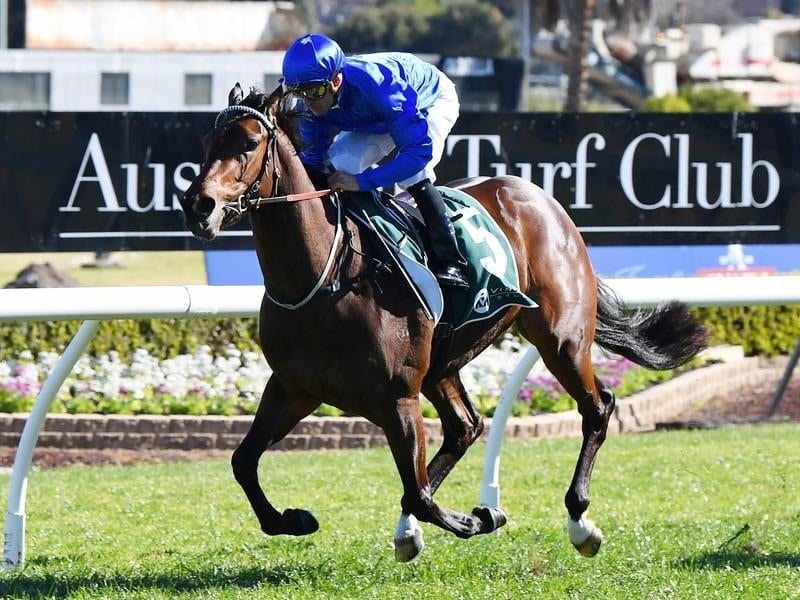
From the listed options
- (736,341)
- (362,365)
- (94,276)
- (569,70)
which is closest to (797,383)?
(736,341)

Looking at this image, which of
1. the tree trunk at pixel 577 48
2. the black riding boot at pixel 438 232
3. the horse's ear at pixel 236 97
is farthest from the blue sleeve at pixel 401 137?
the tree trunk at pixel 577 48

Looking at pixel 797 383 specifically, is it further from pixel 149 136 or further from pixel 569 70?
pixel 569 70

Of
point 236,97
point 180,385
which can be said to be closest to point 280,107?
point 236,97

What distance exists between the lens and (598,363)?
930cm

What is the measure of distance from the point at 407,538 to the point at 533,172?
548cm

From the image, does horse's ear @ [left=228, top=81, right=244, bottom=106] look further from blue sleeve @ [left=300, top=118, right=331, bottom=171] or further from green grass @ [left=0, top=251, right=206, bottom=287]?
green grass @ [left=0, top=251, right=206, bottom=287]

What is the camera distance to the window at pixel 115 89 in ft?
73.0

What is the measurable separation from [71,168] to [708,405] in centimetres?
439

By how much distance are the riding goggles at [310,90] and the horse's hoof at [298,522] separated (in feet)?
4.28

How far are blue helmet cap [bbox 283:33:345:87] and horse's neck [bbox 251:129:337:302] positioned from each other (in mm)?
188

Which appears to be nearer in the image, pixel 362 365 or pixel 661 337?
pixel 362 365

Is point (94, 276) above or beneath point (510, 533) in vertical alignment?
beneath

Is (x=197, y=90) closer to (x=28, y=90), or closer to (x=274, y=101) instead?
(x=28, y=90)

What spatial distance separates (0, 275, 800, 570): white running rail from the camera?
459cm
